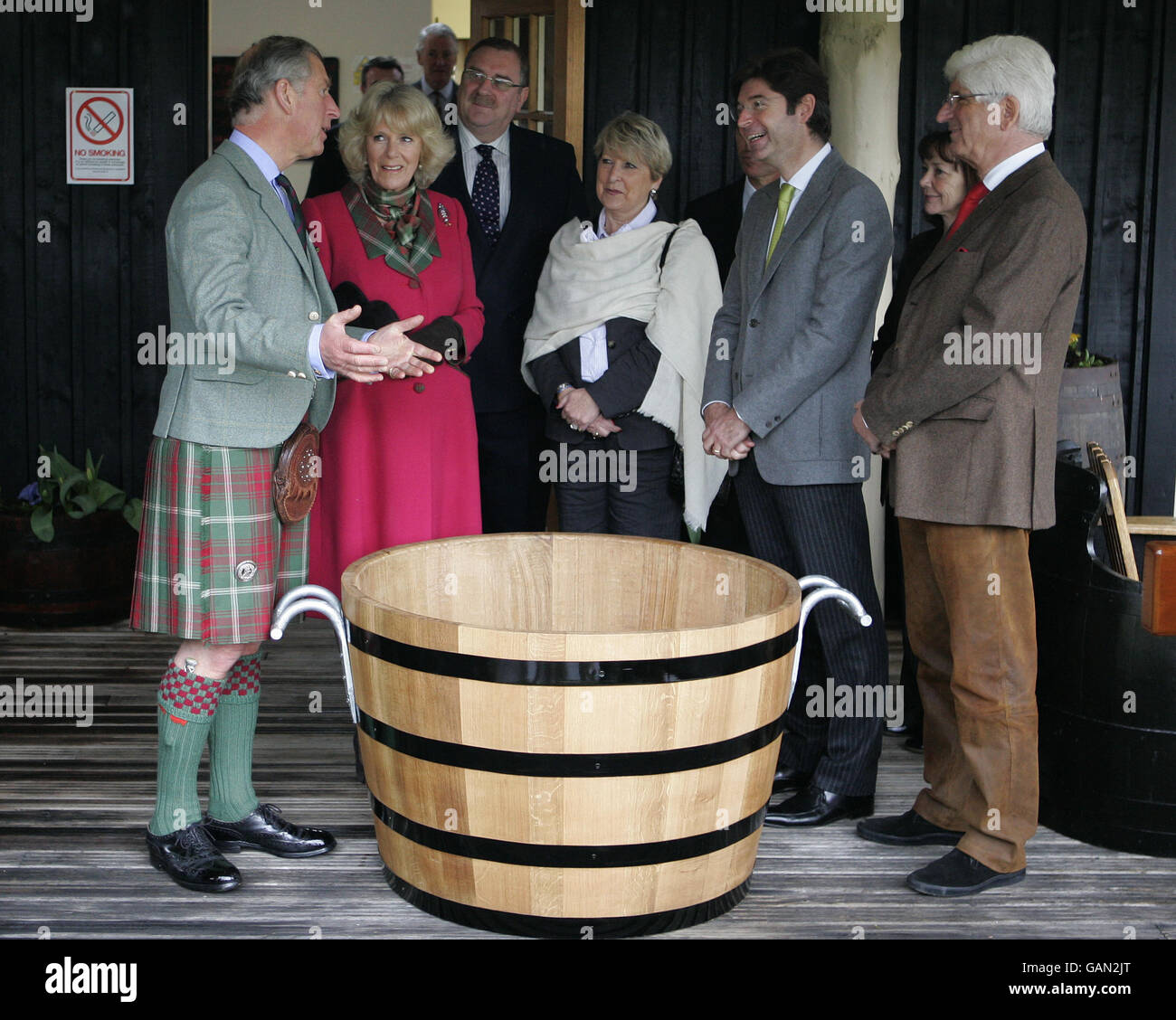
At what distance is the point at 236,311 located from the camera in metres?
2.66

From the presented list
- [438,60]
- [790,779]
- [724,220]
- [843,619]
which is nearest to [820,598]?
[843,619]

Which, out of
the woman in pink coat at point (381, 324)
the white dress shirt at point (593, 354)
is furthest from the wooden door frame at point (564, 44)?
the woman in pink coat at point (381, 324)

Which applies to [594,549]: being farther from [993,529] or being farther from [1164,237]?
[1164,237]

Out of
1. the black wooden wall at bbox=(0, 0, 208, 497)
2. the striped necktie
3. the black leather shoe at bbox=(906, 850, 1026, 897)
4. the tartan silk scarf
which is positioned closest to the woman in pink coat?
the tartan silk scarf

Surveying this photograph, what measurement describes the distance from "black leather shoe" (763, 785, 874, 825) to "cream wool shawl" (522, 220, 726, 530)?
84 centimetres

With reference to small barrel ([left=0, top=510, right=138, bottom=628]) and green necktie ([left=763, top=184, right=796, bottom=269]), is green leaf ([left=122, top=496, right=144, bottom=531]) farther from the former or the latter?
green necktie ([left=763, top=184, right=796, bottom=269])

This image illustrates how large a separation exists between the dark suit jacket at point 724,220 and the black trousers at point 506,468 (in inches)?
32.5

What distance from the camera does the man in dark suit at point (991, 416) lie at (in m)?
2.71

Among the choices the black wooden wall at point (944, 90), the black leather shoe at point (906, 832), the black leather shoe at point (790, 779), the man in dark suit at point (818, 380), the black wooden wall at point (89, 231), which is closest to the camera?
the black leather shoe at point (906, 832)

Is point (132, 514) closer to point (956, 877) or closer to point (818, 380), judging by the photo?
point (818, 380)

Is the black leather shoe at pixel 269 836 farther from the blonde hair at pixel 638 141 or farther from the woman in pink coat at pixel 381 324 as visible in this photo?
the blonde hair at pixel 638 141

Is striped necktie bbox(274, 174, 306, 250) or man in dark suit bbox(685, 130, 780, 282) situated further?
man in dark suit bbox(685, 130, 780, 282)

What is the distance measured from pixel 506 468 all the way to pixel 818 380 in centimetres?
125

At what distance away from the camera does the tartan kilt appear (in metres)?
2.75
